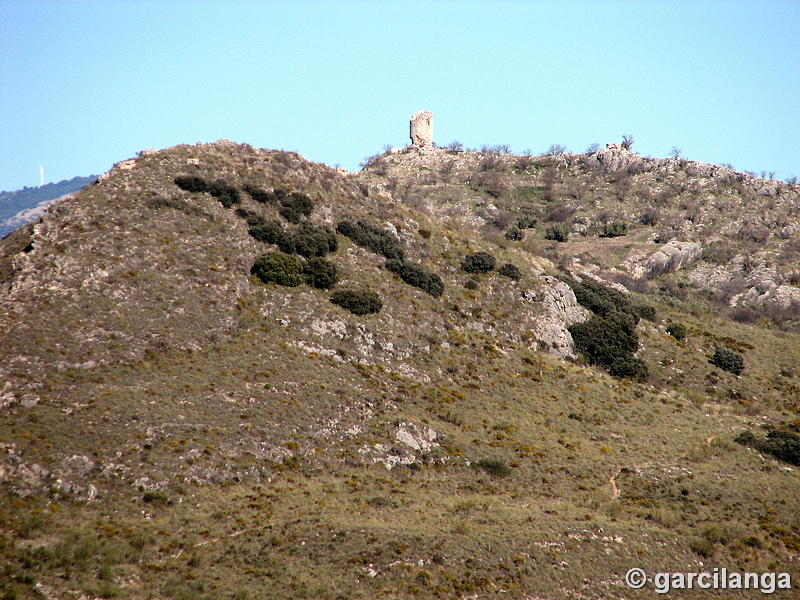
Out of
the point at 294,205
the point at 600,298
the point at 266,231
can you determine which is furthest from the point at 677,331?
the point at 266,231

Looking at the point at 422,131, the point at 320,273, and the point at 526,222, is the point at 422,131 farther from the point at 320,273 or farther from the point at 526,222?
the point at 320,273

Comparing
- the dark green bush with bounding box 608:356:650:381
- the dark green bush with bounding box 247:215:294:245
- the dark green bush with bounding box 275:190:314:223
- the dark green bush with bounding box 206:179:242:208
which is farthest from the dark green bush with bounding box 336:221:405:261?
the dark green bush with bounding box 608:356:650:381

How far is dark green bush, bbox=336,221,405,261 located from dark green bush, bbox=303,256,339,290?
6628mm

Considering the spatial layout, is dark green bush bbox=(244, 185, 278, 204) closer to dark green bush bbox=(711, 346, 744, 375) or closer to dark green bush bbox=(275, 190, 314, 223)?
A: dark green bush bbox=(275, 190, 314, 223)

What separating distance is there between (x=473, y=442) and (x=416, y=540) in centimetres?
1312

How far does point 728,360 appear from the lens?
58.7 meters

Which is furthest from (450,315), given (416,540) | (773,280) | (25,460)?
(773,280)

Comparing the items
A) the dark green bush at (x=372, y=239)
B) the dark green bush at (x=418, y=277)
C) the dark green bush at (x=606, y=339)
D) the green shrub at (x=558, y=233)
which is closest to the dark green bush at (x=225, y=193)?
the dark green bush at (x=372, y=239)

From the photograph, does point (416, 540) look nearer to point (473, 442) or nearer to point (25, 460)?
point (473, 442)

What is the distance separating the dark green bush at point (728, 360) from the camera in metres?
58.2

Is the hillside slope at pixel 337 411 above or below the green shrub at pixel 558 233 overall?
below

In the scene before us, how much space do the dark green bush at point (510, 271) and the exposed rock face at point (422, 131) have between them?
2926 inches

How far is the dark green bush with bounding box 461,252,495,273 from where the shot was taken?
200 feet

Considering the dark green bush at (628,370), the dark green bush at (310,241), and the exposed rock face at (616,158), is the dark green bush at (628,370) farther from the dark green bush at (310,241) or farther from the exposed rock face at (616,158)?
the exposed rock face at (616,158)
